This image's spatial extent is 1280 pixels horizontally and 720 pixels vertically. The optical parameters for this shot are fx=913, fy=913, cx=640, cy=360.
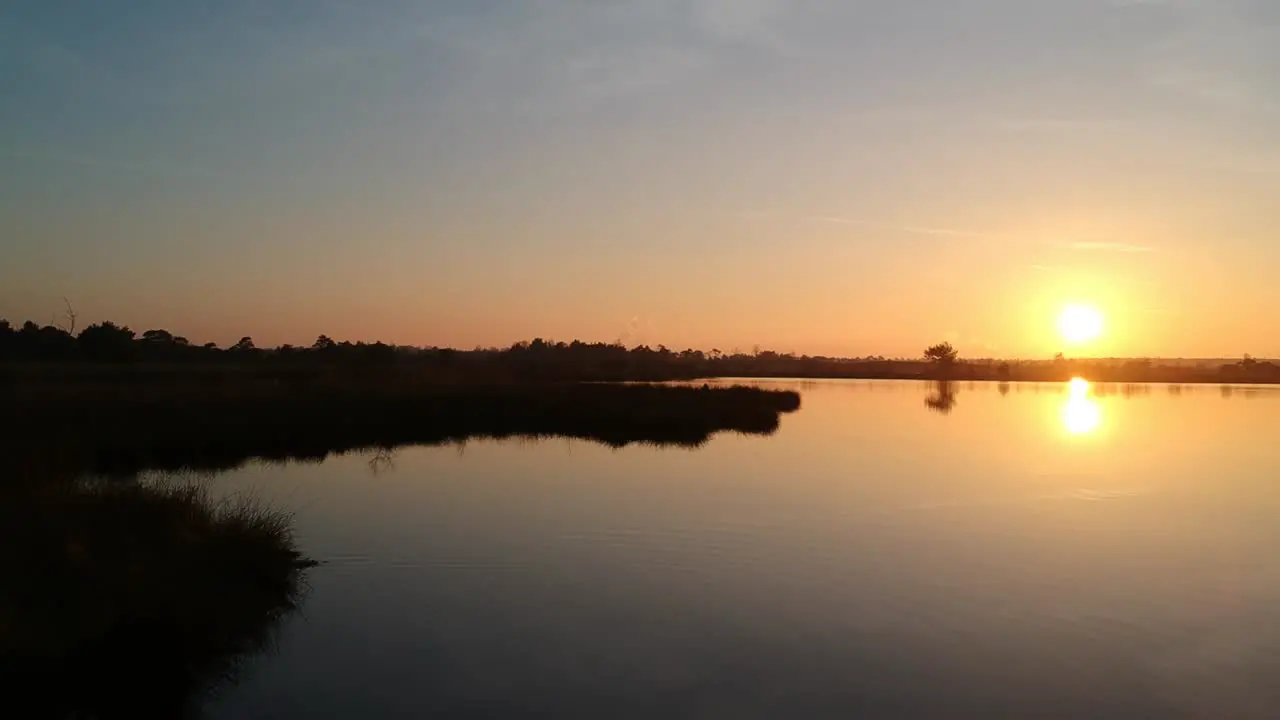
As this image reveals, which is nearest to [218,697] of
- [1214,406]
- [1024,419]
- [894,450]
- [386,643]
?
[386,643]

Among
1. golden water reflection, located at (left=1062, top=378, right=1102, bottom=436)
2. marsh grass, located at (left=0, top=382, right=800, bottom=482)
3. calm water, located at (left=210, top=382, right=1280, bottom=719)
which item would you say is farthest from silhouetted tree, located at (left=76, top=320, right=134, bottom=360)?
golden water reflection, located at (left=1062, top=378, right=1102, bottom=436)

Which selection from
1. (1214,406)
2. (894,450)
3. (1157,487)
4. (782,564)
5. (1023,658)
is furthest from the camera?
(1214,406)

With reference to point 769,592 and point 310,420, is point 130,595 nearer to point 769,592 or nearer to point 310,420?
point 769,592

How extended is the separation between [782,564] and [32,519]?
394 inches

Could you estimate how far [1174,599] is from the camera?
1255 cm

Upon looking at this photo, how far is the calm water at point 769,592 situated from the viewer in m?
8.84

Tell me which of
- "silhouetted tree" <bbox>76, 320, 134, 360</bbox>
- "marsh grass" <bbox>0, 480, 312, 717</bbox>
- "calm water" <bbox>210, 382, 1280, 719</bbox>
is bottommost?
"calm water" <bbox>210, 382, 1280, 719</bbox>

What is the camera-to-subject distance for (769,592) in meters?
12.5

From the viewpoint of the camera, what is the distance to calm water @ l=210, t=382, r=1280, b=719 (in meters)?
8.84

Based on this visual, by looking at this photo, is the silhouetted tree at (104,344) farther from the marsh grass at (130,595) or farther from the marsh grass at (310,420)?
the marsh grass at (130,595)

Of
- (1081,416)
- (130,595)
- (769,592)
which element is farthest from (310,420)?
(1081,416)

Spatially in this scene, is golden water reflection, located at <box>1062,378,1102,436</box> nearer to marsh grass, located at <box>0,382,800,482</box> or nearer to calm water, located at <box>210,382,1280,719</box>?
marsh grass, located at <box>0,382,800,482</box>

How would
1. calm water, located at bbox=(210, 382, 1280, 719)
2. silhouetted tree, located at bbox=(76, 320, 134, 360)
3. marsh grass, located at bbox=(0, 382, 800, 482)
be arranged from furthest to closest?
silhouetted tree, located at bbox=(76, 320, 134, 360)
marsh grass, located at bbox=(0, 382, 800, 482)
calm water, located at bbox=(210, 382, 1280, 719)

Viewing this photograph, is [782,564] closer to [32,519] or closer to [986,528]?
[986,528]
